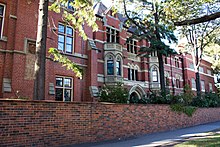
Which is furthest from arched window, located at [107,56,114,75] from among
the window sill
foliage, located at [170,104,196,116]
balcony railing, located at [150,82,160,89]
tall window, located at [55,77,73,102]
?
the window sill

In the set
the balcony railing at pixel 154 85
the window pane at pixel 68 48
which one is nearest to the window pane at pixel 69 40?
the window pane at pixel 68 48

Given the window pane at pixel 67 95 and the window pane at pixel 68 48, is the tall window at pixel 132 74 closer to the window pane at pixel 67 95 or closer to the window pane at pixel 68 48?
the window pane at pixel 68 48

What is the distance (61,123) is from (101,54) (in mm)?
14924

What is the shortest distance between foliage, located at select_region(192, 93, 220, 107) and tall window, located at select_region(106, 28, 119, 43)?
11.3 meters

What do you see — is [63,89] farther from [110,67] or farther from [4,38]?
[110,67]

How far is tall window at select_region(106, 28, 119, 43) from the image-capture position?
24.1 meters

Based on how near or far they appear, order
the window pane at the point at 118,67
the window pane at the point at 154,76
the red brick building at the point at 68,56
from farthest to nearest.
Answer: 1. the window pane at the point at 154,76
2. the window pane at the point at 118,67
3. the red brick building at the point at 68,56

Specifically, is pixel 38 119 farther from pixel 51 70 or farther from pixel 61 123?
pixel 51 70

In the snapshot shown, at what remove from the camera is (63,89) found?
17.2 meters

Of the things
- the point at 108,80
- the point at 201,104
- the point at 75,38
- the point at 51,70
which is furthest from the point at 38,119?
the point at 201,104

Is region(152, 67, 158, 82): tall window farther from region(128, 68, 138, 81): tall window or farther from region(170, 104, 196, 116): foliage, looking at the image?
region(170, 104, 196, 116): foliage

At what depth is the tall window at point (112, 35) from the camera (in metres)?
24.1

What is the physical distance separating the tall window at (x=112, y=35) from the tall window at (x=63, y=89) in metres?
8.63

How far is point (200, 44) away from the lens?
1150 inches
